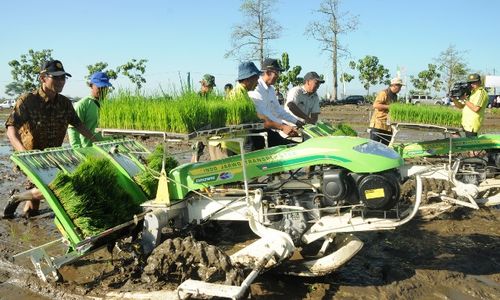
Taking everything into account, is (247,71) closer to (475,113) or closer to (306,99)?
(306,99)

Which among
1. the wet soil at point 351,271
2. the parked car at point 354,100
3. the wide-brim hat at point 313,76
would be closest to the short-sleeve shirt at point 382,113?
the wide-brim hat at point 313,76

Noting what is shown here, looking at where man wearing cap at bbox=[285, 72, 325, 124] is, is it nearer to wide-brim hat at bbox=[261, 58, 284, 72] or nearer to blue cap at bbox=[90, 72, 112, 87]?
wide-brim hat at bbox=[261, 58, 284, 72]

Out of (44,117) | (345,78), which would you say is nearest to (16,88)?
(345,78)

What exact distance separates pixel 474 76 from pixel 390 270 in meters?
4.29

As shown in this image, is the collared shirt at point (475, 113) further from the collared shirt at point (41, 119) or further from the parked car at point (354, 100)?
the parked car at point (354, 100)

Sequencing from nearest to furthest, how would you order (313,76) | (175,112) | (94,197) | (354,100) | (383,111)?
(175,112) < (94,197) < (313,76) < (383,111) < (354,100)

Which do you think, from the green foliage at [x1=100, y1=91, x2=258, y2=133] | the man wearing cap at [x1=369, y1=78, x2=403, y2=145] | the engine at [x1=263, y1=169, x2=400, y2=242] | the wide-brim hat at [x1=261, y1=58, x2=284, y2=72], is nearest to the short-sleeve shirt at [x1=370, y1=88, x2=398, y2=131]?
the man wearing cap at [x1=369, y1=78, x2=403, y2=145]

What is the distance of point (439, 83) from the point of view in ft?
148

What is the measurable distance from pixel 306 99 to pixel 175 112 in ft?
11.6

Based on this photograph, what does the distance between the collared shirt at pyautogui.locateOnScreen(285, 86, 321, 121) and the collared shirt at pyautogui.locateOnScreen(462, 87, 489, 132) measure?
86.5 inches

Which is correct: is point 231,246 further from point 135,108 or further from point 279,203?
point 135,108

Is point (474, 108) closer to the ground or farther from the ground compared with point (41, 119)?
closer to the ground

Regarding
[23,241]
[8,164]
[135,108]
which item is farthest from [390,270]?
[8,164]

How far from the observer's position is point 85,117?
5711 mm
